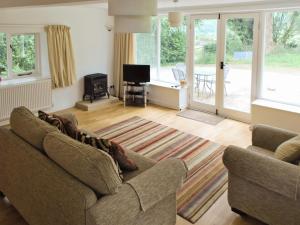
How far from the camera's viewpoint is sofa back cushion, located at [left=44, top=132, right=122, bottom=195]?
1942 millimetres

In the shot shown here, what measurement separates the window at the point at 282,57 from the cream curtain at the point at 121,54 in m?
3.02

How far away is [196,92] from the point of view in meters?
6.37

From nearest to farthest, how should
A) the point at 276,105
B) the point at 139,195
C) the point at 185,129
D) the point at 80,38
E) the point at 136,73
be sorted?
1. the point at 139,195
2. the point at 276,105
3. the point at 185,129
4. the point at 80,38
5. the point at 136,73

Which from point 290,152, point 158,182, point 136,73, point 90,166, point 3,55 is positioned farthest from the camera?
point 136,73

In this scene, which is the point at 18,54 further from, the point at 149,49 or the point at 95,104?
the point at 149,49

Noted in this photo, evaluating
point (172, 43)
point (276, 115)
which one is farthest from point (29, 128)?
point (172, 43)

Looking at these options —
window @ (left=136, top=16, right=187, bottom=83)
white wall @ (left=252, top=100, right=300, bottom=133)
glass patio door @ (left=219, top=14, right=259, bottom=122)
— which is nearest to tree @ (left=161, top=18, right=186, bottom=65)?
window @ (left=136, top=16, right=187, bottom=83)

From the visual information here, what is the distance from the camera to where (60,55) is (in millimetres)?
5977

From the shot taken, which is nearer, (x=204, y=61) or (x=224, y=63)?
(x=224, y=63)

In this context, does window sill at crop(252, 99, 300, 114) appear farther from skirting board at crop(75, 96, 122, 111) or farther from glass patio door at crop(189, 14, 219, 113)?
skirting board at crop(75, 96, 122, 111)

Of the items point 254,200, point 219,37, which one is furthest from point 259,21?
point 254,200

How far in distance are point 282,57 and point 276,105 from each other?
0.80m

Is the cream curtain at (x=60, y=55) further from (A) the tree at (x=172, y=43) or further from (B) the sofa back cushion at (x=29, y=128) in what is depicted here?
(B) the sofa back cushion at (x=29, y=128)

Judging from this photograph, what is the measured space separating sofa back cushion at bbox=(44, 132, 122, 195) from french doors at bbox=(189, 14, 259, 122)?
403 cm
